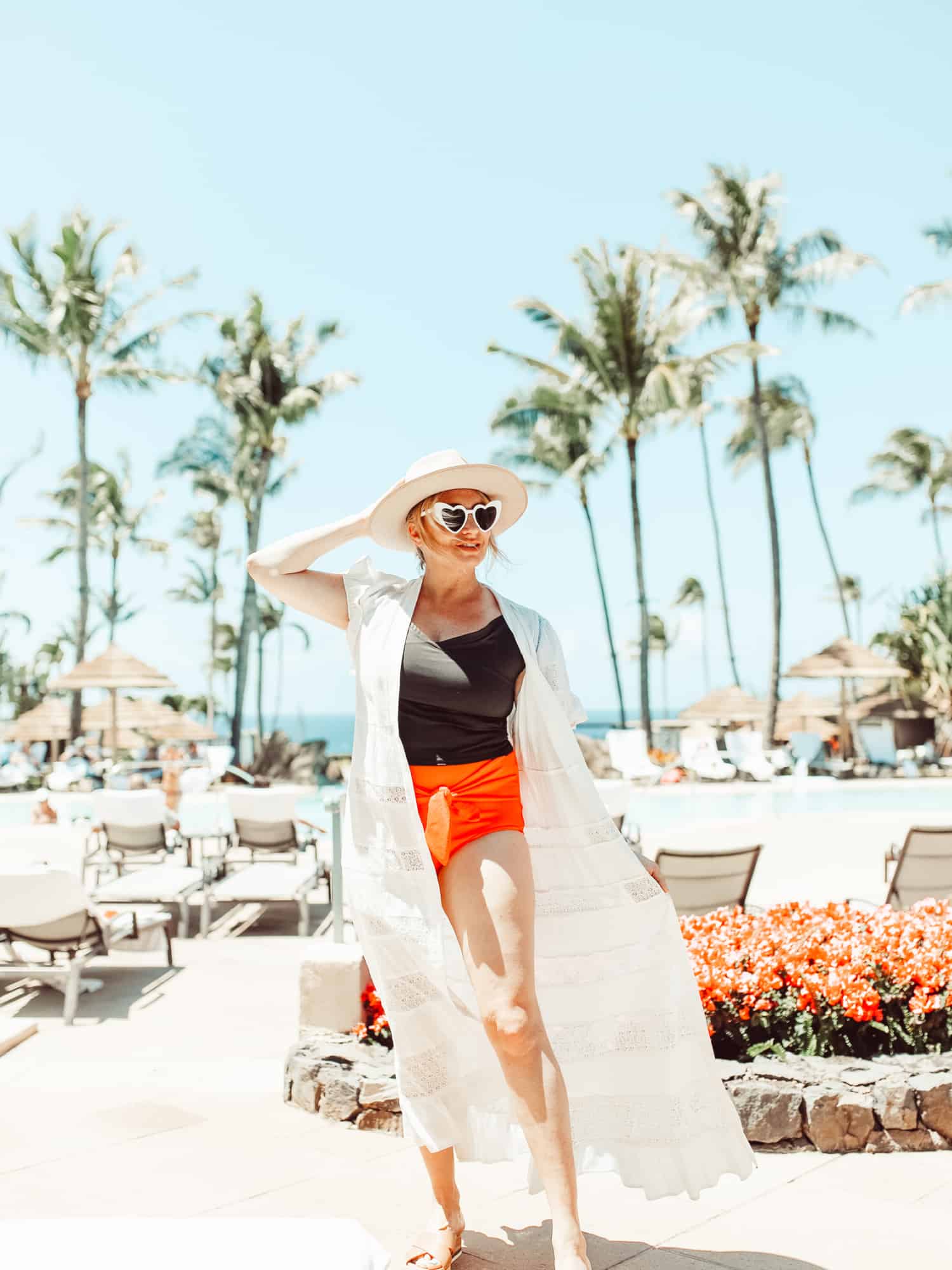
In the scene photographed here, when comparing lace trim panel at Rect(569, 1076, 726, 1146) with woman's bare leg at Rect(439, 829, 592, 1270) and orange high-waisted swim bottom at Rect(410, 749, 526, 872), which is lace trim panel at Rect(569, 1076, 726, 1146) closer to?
woman's bare leg at Rect(439, 829, 592, 1270)

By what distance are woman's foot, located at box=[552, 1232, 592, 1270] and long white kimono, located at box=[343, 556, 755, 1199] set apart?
0.25 m

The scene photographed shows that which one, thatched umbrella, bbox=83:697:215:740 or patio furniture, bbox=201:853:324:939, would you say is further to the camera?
thatched umbrella, bbox=83:697:215:740

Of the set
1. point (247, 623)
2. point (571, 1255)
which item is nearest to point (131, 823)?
point (571, 1255)

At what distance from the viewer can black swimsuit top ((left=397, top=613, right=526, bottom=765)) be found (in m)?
2.29

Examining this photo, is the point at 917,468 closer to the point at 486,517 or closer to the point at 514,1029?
the point at 486,517

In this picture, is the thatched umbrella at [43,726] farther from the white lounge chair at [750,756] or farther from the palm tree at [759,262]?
the palm tree at [759,262]

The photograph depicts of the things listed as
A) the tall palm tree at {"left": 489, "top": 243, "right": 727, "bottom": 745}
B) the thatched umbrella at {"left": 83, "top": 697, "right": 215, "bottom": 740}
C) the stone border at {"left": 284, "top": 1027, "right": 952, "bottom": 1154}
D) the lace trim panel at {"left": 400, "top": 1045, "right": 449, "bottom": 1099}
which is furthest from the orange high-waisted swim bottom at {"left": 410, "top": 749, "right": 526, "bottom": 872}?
the thatched umbrella at {"left": 83, "top": 697, "right": 215, "bottom": 740}

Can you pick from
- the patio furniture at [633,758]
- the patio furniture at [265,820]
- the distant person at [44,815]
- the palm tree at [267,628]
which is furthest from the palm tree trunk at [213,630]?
the patio furniture at [265,820]

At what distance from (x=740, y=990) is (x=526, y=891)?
147 centimetres

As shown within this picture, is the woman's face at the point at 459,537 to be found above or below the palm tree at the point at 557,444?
below

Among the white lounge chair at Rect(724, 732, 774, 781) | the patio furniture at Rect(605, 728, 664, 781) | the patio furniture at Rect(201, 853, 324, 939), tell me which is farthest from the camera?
the patio furniture at Rect(605, 728, 664, 781)

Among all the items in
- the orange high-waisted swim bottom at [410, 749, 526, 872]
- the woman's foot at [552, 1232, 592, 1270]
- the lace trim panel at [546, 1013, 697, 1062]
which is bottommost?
the woman's foot at [552, 1232, 592, 1270]

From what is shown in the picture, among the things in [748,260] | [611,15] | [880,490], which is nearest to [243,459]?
[748,260]

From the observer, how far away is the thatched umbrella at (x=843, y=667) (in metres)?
23.1
